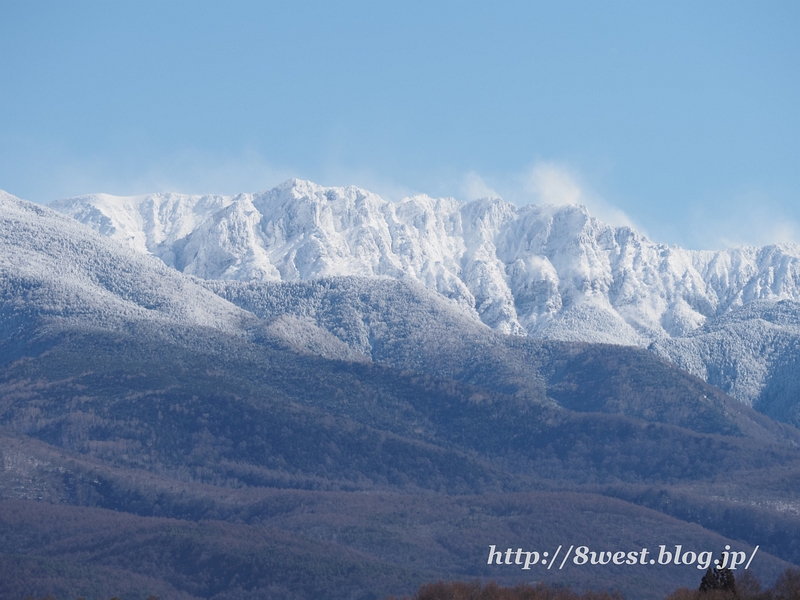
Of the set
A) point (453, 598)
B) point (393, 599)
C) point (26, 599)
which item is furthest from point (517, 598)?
point (26, 599)

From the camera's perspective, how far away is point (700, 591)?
153500 mm

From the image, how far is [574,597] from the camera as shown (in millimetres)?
180625

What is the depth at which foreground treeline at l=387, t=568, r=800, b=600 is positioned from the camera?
149 metres

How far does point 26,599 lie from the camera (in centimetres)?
18975

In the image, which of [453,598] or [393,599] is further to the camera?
[393,599]

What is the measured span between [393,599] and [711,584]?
187 feet

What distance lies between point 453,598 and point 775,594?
37.0 m

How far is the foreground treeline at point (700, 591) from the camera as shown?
149 meters

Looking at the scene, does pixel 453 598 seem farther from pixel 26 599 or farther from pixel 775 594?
pixel 26 599

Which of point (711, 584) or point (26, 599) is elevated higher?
point (711, 584)

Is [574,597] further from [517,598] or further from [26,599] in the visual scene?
[26,599]

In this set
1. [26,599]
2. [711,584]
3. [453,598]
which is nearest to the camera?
[711,584]

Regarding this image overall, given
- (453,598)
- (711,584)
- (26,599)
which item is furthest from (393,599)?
(711,584)

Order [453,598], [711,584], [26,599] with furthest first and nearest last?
[26,599], [453,598], [711,584]
